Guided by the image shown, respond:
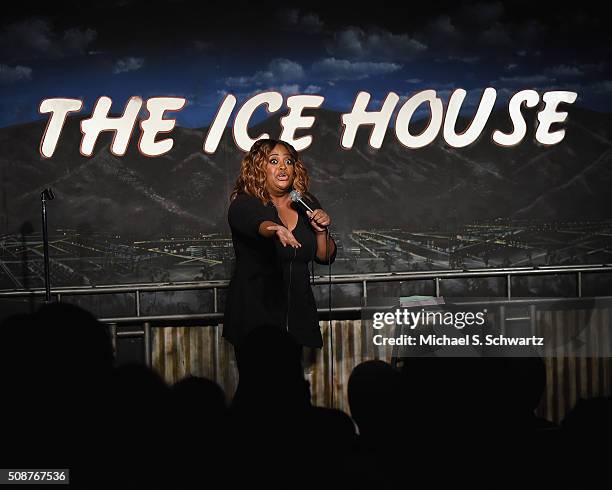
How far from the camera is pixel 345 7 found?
14.4 feet

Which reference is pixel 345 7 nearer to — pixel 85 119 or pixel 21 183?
pixel 85 119

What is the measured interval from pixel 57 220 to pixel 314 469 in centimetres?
363

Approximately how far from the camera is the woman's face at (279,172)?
85.5 inches

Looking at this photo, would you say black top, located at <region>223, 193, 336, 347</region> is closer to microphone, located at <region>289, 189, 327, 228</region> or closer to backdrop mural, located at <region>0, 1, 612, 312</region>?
microphone, located at <region>289, 189, 327, 228</region>

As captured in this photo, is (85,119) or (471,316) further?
(85,119)

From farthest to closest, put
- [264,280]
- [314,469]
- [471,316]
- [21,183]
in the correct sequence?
1. [21,183]
2. [471,316]
3. [264,280]
4. [314,469]

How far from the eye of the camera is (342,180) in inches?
172

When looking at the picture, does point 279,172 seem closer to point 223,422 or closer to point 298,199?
point 298,199

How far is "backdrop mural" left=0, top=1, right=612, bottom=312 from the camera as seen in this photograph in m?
4.18

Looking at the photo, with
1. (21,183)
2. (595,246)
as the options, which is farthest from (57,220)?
(595,246)

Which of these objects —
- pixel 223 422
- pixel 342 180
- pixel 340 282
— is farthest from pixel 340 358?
pixel 223 422

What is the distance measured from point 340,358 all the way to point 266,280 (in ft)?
4.43

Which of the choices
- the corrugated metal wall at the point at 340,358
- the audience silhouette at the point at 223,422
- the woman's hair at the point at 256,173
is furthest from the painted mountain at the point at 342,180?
the audience silhouette at the point at 223,422

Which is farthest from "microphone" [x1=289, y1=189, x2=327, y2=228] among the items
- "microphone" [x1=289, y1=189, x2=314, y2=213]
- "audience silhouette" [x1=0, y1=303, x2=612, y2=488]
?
"audience silhouette" [x1=0, y1=303, x2=612, y2=488]
